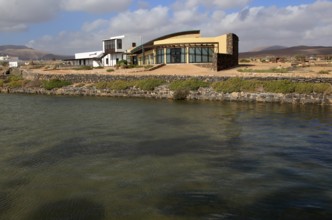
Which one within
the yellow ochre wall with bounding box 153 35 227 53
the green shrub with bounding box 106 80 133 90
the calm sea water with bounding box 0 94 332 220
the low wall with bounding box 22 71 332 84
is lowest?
the calm sea water with bounding box 0 94 332 220

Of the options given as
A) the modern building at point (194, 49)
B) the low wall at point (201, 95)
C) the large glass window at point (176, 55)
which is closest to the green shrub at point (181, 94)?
the low wall at point (201, 95)

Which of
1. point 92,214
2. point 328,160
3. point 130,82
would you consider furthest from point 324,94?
point 92,214

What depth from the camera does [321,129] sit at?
70.7 ft

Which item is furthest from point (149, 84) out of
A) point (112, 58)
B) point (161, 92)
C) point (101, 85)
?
point (112, 58)

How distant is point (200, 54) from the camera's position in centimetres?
5816

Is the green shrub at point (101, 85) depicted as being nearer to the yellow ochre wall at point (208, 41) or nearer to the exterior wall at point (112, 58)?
the yellow ochre wall at point (208, 41)

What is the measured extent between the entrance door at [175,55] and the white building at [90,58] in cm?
2679

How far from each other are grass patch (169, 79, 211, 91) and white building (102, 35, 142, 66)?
3570 centimetres

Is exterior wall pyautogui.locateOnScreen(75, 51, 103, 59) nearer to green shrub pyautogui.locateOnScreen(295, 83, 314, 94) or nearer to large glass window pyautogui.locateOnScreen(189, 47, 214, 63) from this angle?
large glass window pyautogui.locateOnScreen(189, 47, 214, 63)

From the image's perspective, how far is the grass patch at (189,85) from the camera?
40.1 meters

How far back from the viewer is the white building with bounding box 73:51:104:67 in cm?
8175

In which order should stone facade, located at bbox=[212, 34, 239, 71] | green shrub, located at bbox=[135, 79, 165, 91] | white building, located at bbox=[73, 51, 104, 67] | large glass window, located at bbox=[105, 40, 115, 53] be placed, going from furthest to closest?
white building, located at bbox=[73, 51, 104, 67]
large glass window, located at bbox=[105, 40, 115, 53]
stone facade, located at bbox=[212, 34, 239, 71]
green shrub, located at bbox=[135, 79, 165, 91]

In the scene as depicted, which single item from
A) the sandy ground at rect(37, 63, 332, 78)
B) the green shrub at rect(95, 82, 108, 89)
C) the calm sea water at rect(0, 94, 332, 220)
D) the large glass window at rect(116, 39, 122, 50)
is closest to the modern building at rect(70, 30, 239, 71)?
the sandy ground at rect(37, 63, 332, 78)

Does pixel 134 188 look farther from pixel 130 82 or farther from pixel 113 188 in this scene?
pixel 130 82
